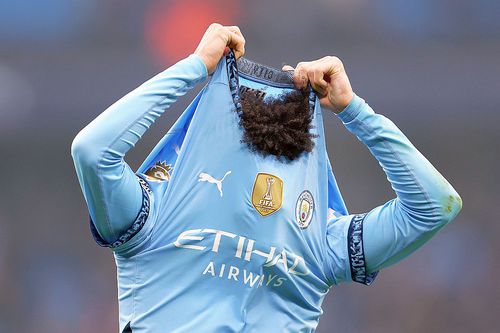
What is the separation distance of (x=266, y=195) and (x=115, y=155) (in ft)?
1.00

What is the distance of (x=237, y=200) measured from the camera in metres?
1.74

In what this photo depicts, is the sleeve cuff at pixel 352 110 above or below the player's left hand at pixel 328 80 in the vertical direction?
below

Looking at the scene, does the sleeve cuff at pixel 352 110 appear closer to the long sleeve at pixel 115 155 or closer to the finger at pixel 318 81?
the finger at pixel 318 81

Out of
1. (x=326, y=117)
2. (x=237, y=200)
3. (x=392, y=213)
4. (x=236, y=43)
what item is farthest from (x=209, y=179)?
(x=326, y=117)

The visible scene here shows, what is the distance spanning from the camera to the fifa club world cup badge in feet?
5.88

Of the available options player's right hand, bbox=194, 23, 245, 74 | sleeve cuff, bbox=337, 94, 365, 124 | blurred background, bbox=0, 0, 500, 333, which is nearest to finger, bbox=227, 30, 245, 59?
player's right hand, bbox=194, 23, 245, 74

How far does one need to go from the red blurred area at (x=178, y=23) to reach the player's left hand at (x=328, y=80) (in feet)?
10.8

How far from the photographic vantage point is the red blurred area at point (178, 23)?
5.14 meters

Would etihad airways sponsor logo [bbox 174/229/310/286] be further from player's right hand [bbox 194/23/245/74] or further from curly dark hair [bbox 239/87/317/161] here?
player's right hand [bbox 194/23/245/74]

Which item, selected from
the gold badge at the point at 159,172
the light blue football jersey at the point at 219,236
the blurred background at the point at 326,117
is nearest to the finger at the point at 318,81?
the light blue football jersey at the point at 219,236

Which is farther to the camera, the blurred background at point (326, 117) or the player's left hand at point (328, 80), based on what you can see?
the blurred background at point (326, 117)

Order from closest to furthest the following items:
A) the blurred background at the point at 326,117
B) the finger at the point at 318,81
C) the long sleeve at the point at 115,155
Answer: the long sleeve at the point at 115,155 < the finger at the point at 318,81 < the blurred background at the point at 326,117

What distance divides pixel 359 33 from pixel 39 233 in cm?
214

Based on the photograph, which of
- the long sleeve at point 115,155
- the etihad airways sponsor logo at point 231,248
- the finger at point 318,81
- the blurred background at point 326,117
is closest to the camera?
the long sleeve at point 115,155
